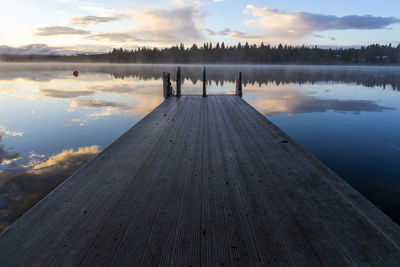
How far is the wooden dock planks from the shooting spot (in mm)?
2613

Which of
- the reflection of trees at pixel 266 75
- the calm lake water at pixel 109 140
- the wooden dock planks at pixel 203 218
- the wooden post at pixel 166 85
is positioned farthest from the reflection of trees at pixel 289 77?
the wooden dock planks at pixel 203 218

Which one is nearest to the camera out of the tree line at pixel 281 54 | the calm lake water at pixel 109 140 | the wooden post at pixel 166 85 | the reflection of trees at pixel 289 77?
the calm lake water at pixel 109 140

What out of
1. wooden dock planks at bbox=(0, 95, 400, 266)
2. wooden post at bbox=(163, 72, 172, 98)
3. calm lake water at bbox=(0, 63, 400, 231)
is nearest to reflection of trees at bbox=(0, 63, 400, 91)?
wooden post at bbox=(163, 72, 172, 98)

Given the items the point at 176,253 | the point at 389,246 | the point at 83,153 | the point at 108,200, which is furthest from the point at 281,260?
the point at 83,153

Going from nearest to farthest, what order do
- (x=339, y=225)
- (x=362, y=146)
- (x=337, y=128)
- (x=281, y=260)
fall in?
1. (x=281, y=260)
2. (x=339, y=225)
3. (x=362, y=146)
4. (x=337, y=128)

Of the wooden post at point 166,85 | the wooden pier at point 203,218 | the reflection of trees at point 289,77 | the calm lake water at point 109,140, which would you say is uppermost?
the reflection of trees at point 289,77

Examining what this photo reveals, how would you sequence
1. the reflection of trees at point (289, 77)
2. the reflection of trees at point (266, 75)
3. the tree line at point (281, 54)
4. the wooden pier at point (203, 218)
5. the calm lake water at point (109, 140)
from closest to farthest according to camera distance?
the wooden pier at point (203, 218), the calm lake water at point (109, 140), the reflection of trees at point (289, 77), the reflection of trees at point (266, 75), the tree line at point (281, 54)

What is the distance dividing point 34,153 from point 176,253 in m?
7.95

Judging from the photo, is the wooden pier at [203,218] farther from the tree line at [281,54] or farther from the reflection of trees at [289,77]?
the tree line at [281,54]

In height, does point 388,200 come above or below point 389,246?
below

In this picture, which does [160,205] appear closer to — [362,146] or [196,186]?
[196,186]

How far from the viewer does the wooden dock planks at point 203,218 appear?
103 inches

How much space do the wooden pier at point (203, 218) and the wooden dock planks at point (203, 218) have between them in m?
0.01

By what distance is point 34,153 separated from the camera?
28.0 ft
